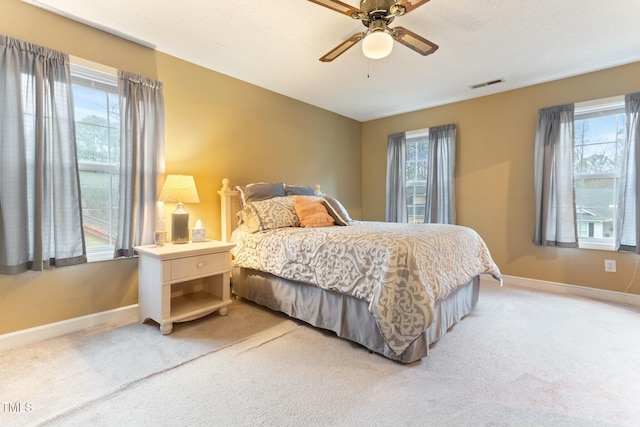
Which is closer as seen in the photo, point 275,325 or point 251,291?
point 275,325

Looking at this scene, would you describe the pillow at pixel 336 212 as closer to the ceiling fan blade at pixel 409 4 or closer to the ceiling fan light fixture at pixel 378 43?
the ceiling fan light fixture at pixel 378 43

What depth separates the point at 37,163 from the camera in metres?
1.99

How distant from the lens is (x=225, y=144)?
10.5ft

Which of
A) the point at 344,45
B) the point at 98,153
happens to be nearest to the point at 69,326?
the point at 98,153

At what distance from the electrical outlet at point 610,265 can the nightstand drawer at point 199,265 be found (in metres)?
3.88

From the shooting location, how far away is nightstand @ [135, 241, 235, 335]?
2145 millimetres

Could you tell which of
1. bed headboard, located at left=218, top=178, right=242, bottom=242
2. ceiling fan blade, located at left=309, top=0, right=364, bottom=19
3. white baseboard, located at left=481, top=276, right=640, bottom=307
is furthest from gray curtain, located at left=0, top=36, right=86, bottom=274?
white baseboard, located at left=481, top=276, right=640, bottom=307

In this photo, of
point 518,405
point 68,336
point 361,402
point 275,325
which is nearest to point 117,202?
point 68,336

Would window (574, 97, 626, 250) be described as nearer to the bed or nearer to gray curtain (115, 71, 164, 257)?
the bed

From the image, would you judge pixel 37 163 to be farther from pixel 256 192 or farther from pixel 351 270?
pixel 351 270

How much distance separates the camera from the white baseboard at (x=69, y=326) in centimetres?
198

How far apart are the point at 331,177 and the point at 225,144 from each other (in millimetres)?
1813

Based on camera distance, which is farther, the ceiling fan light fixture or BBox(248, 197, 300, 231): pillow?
BBox(248, 197, 300, 231): pillow

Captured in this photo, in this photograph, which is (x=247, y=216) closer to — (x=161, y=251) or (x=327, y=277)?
(x=161, y=251)
